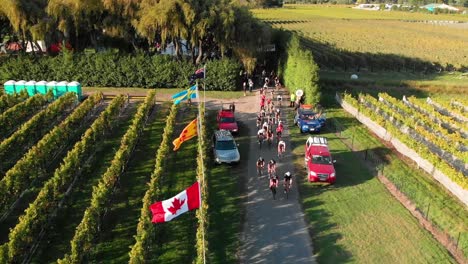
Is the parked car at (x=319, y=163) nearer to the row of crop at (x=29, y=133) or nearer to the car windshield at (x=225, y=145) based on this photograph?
the car windshield at (x=225, y=145)

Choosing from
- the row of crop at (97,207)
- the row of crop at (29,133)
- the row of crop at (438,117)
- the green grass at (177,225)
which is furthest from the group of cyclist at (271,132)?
the row of crop at (29,133)

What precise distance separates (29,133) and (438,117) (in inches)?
1065

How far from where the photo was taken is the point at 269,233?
64.6 feet

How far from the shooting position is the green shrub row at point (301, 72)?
3600 centimetres

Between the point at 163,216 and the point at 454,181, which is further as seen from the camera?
the point at 454,181

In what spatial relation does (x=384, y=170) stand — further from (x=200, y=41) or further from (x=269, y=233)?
(x=200, y=41)

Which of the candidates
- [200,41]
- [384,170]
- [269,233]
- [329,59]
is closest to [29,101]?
[200,41]

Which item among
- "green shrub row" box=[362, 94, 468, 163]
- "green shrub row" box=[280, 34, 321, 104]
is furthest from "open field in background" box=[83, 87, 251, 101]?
"green shrub row" box=[362, 94, 468, 163]

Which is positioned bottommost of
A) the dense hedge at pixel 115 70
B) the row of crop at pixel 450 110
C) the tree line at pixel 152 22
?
the row of crop at pixel 450 110

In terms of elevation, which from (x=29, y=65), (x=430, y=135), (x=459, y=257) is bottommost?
(x=459, y=257)

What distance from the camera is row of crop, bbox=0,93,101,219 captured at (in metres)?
20.6

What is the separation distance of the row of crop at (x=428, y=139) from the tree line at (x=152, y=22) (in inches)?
582

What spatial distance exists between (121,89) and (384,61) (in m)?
31.4

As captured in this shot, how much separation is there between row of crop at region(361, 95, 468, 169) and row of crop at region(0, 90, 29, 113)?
26.6 meters
